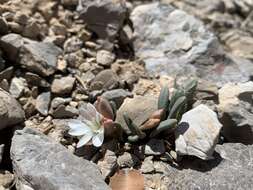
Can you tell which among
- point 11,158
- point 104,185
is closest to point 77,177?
point 104,185

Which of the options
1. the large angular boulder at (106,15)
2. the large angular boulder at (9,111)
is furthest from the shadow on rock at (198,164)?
the large angular boulder at (106,15)

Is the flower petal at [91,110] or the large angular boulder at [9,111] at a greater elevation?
the large angular boulder at [9,111]

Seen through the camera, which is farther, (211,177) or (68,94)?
(68,94)

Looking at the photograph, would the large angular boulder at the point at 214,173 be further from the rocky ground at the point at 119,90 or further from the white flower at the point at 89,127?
the white flower at the point at 89,127

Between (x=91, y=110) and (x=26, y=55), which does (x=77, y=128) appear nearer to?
(x=91, y=110)

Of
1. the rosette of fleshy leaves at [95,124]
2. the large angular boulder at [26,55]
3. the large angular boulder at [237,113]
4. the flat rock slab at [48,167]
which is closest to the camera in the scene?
the flat rock slab at [48,167]

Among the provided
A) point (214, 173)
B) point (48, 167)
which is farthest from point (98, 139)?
point (214, 173)

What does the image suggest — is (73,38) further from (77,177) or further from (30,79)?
(77,177)
